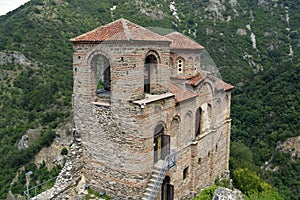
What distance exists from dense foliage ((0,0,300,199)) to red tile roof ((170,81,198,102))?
481 inches

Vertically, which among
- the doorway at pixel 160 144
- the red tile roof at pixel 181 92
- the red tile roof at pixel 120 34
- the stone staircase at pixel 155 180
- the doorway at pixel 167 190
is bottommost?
the doorway at pixel 167 190

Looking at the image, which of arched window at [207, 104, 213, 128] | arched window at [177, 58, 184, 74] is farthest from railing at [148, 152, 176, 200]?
arched window at [177, 58, 184, 74]

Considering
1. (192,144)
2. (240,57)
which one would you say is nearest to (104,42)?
(192,144)

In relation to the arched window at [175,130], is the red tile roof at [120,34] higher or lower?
higher

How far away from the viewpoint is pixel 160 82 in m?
12.9

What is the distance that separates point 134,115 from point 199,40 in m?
48.3

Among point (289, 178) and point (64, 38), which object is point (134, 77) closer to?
point (289, 178)

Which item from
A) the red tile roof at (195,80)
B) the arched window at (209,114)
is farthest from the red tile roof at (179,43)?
the arched window at (209,114)

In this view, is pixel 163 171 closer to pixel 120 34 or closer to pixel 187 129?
pixel 187 129

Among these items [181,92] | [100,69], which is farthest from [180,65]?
[100,69]

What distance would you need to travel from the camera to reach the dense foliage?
33062mm

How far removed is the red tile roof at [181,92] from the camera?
13663mm

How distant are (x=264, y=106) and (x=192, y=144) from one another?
85.8ft

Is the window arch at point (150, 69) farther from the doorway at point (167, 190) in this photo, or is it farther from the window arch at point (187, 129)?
the doorway at point (167, 190)
